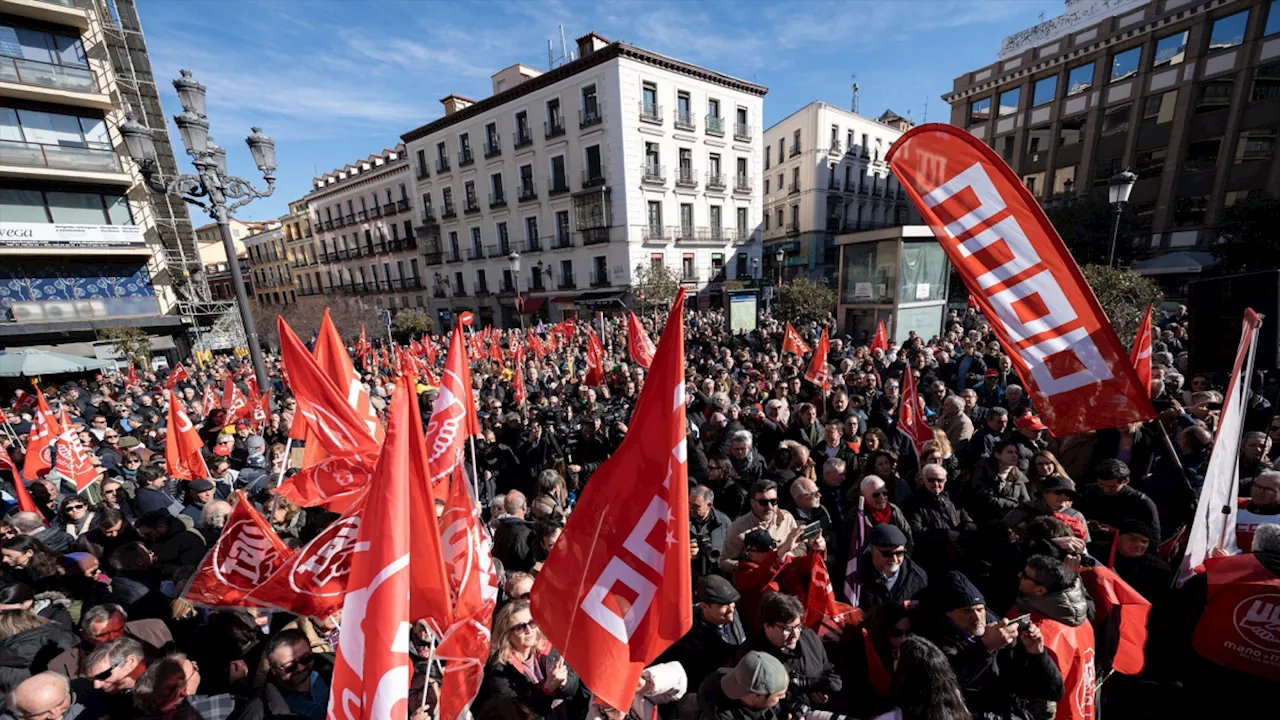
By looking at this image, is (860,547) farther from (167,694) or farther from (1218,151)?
(1218,151)

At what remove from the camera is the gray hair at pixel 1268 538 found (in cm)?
276

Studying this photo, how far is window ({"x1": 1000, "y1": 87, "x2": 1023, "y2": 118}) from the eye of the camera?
3005 cm

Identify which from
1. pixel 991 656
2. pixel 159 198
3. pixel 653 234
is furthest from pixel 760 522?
pixel 159 198

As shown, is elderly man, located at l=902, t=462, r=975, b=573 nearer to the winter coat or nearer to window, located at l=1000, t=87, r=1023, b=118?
the winter coat

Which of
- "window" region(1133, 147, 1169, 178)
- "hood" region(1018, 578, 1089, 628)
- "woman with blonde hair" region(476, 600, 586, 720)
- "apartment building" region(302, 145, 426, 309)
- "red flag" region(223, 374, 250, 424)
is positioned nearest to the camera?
"hood" region(1018, 578, 1089, 628)

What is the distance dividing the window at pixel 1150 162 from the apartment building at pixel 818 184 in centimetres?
1428

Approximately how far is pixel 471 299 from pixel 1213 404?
37194 mm

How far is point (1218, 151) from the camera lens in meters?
22.8

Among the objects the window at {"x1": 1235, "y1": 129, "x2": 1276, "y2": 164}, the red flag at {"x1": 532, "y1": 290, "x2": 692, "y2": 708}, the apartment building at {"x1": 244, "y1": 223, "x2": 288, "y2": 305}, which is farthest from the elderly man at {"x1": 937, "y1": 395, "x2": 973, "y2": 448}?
the apartment building at {"x1": 244, "y1": 223, "x2": 288, "y2": 305}

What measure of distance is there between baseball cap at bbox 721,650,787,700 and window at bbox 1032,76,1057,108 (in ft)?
124

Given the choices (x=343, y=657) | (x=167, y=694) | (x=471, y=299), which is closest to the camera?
(x=343, y=657)

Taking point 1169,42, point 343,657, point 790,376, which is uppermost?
point 1169,42

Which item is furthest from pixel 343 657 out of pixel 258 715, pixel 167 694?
pixel 167 694

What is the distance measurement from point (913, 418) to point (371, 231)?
4814 centimetres
